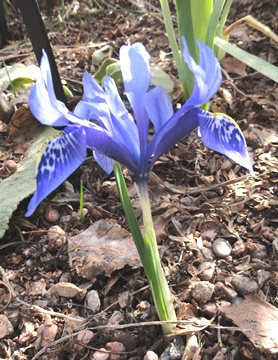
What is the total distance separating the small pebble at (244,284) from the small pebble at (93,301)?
35 cm

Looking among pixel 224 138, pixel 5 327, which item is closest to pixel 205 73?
pixel 224 138

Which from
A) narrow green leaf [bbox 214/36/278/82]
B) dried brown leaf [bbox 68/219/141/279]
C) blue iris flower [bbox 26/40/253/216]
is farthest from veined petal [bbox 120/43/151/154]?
narrow green leaf [bbox 214/36/278/82]

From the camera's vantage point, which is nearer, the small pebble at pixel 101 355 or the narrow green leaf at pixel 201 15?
the small pebble at pixel 101 355

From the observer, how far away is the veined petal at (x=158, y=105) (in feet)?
3.20

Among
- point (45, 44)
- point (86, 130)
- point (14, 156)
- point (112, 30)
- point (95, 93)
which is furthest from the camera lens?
point (112, 30)

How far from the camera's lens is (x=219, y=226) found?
1.34m

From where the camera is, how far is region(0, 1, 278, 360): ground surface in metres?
1.05

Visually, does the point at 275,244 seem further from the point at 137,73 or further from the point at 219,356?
the point at 137,73

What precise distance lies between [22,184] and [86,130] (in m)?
0.69

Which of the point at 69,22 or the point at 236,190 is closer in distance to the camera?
the point at 236,190

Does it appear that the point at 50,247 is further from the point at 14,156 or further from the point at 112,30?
the point at 112,30

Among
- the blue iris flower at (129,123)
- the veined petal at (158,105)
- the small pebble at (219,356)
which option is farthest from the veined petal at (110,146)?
the small pebble at (219,356)

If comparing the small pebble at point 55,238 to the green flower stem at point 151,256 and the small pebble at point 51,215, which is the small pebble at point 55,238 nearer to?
the small pebble at point 51,215

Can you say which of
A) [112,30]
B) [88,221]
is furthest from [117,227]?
[112,30]
